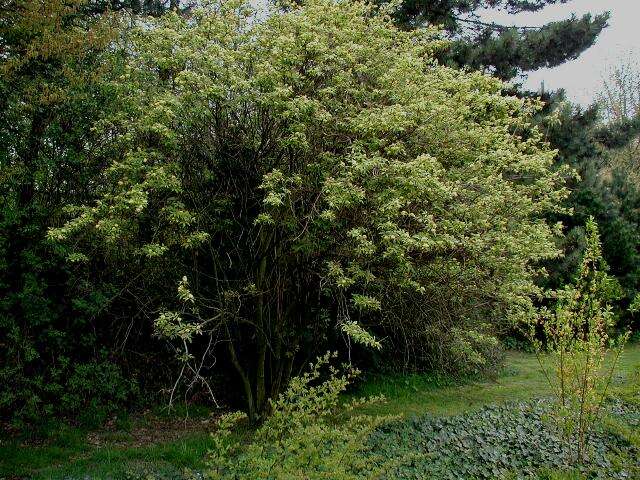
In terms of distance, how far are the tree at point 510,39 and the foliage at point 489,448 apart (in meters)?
8.64

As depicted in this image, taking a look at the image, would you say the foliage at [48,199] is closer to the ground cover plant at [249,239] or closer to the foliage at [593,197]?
the ground cover plant at [249,239]

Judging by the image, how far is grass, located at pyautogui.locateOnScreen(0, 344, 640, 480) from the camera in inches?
222

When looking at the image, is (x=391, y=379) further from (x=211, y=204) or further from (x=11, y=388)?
(x=11, y=388)

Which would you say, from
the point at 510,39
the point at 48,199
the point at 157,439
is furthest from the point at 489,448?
the point at 510,39

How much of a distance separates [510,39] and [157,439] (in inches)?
466

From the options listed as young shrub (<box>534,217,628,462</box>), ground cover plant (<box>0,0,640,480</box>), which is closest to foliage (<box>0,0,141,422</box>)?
ground cover plant (<box>0,0,640,480</box>)

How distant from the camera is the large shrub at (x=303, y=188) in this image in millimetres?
5941

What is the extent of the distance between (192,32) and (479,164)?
3.86m

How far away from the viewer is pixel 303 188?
6.34m

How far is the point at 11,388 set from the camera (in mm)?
6391

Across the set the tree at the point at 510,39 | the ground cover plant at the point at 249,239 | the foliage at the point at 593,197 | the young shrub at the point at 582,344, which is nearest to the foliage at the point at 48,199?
the ground cover plant at the point at 249,239

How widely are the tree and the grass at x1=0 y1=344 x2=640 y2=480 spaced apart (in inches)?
300

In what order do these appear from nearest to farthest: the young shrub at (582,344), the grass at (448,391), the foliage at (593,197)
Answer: the young shrub at (582,344) < the grass at (448,391) < the foliage at (593,197)

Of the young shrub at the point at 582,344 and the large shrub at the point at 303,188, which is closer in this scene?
the young shrub at the point at 582,344
